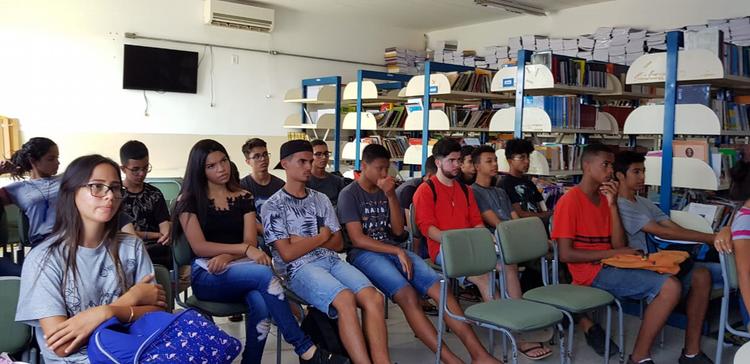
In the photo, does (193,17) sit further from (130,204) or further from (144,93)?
(130,204)

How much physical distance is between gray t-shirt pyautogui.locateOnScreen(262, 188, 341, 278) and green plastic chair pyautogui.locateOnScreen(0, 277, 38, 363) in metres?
1.15

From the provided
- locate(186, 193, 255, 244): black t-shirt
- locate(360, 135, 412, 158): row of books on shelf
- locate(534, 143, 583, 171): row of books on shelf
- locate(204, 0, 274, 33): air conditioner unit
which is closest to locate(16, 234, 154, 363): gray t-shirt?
locate(186, 193, 255, 244): black t-shirt

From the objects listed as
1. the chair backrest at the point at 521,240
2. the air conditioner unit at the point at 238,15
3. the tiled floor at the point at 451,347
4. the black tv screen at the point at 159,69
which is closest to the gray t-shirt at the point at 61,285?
the tiled floor at the point at 451,347

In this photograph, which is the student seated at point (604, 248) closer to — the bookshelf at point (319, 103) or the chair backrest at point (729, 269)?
the chair backrest at point (729, 269)

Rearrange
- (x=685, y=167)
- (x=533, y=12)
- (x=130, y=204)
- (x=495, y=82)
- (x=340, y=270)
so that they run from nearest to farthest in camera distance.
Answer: (x=340, y=270), (x=130, y=204), (x=685, y=167), (x=495, y=82), (x=533, y=12)

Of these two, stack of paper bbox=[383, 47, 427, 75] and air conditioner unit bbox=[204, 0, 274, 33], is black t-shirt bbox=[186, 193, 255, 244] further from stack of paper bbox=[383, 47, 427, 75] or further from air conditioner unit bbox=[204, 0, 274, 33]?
stack of paper bbox=[383, 47, 427, 75]

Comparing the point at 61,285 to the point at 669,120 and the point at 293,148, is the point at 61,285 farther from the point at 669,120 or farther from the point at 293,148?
the point at 669,120

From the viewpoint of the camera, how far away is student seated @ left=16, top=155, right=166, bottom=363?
1729 mm

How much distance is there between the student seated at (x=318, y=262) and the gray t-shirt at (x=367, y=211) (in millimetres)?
136

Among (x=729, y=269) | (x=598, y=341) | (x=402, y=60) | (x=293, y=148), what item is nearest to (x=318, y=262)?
(x=293, y=148)

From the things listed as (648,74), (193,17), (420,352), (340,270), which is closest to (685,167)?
(648,74)

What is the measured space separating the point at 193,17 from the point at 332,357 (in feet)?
20.1

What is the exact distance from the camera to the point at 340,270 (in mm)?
2869

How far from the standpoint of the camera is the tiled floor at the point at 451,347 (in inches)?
128
